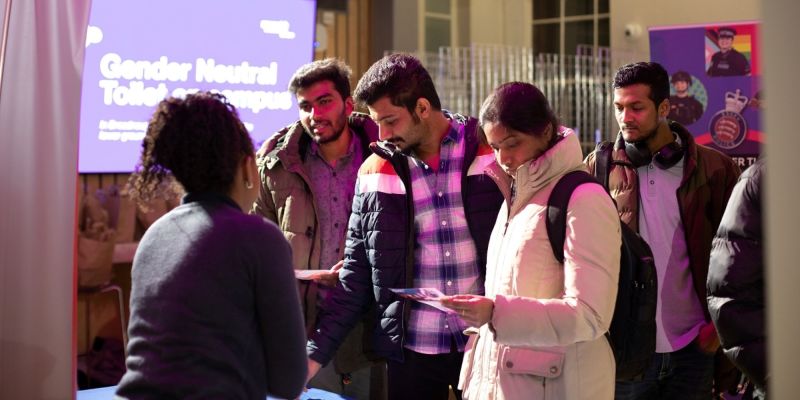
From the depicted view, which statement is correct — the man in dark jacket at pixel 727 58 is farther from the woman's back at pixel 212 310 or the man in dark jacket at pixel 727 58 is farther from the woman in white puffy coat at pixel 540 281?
the woman's back at pixel 212 310

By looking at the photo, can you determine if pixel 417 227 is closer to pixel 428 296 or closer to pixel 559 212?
pixel 428 296

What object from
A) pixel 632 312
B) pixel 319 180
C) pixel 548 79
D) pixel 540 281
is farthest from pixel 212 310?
pixel 548 79

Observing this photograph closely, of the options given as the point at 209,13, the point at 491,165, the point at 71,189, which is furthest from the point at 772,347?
the point at 209,13

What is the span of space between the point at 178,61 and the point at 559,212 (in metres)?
3.84

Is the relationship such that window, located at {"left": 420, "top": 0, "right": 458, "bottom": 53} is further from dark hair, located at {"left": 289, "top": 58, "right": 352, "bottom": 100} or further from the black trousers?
the black trousers

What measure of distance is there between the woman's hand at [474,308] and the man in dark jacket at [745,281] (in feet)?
1.65

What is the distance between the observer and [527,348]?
6.84 ft

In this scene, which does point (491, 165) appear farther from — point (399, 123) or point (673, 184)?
point (673, 184)

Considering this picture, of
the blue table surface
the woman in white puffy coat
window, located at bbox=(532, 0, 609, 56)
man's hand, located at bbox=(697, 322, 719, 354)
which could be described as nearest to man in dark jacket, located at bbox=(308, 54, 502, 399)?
the blue table surface

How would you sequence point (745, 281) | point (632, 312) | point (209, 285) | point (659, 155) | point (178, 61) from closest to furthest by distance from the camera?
point (209, 285)
point (745, 281)
point (632, 312)
point (659, 155)
point (178, 61)

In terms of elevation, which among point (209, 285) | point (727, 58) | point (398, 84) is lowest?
point (209, 285)

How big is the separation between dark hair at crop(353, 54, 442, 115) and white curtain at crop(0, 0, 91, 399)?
80 cm

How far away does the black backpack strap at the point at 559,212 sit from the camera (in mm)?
2033

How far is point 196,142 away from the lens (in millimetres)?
1701
